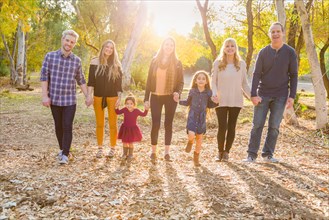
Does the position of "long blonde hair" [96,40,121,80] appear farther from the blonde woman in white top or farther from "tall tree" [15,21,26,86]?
"tall tree" [15,21,26,86]

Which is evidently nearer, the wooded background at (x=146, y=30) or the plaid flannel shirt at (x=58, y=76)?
the plaid flannel shirt at (x=58, y=76)

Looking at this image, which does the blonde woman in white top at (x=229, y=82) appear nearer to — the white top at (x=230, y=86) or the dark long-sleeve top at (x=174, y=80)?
the white top at (x=230, y=86)

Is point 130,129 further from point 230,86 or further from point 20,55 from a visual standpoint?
point 20,55

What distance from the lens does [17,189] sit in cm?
454

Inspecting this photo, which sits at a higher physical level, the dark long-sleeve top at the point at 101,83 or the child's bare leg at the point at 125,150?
the dark long-sleeve top at the point at 101,83

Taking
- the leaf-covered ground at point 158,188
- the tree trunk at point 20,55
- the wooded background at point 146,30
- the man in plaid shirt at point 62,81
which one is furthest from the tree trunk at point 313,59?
the tree trunk at point 20,55

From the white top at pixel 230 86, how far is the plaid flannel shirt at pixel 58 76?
8.10 ft

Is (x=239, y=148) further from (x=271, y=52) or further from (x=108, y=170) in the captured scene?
(x=108, y=170)

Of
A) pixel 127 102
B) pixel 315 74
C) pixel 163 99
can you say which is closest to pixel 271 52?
pixel 163 99

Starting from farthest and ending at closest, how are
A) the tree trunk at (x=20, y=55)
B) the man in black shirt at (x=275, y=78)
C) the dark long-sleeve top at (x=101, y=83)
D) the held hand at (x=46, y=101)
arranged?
the tree trunk at (x=20, y=55)
the dark long-sleeve top at (x=101, y=83)
the man in black shirt at (x=275, y=78)
the held hand at (x=46, y=101)

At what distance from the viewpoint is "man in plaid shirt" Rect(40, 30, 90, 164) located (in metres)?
5.52

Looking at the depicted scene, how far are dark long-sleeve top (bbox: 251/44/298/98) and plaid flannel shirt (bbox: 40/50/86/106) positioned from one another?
315 centimetres

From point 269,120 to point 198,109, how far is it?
1306 millimetres

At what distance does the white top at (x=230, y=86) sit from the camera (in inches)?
228
